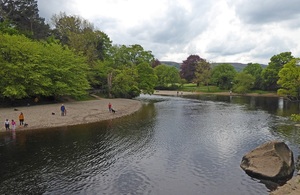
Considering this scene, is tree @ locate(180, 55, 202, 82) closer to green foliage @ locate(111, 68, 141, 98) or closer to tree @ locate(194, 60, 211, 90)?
tree @ locate(194, 60, 211, 90)

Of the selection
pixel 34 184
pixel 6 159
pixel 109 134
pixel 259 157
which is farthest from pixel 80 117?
pixel 259 157

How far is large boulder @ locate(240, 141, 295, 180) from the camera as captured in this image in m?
21.0

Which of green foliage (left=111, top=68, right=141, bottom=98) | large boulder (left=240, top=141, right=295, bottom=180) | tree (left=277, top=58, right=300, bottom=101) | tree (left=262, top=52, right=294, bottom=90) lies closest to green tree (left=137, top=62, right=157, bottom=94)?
green foliage (left=111, top=68, right=141, bottom=98)

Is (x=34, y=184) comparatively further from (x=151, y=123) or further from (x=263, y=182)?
(x=151, y=123)

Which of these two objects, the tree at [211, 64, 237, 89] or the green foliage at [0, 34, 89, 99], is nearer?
the green foliage at [0, 34, 89, 99]

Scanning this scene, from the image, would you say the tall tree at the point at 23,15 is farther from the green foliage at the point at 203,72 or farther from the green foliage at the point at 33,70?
the green foliage at the point at 203,72

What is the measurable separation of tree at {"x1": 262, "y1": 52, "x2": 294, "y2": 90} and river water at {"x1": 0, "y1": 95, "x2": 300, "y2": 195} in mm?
73843

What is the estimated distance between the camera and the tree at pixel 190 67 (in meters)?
157

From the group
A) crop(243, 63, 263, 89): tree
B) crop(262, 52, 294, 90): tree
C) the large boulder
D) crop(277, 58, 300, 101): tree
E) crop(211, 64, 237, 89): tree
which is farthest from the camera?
crop(211, 64, 237, 89): tree

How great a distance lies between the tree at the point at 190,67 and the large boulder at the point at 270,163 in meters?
135

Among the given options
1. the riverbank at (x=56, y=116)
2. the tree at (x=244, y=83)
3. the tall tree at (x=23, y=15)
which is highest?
the tall tree at (x=23, y=15)

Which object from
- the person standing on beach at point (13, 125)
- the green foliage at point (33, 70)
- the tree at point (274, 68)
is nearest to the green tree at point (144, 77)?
the green foliage at point (33, 70)

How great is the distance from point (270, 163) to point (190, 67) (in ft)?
454

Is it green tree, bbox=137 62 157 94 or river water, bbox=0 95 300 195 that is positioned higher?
green tree, bbox=137 62 157 94
